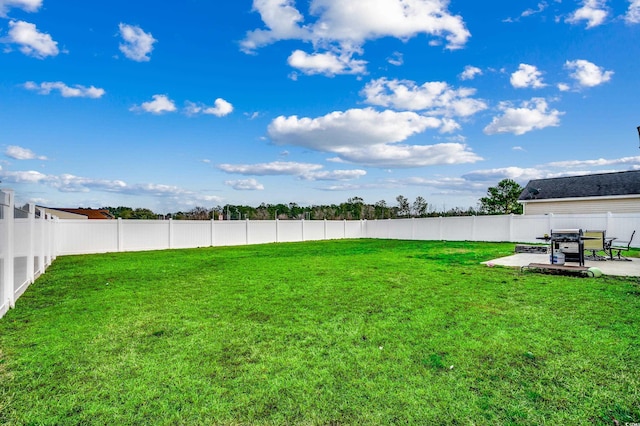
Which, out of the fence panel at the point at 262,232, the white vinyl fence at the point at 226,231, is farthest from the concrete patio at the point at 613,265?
the fence panel at the point at 262,232

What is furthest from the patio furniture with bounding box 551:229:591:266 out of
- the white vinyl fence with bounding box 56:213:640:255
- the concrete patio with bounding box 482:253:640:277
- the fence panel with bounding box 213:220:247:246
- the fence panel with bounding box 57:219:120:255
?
the fence panel with bounding box 57:219:120:255

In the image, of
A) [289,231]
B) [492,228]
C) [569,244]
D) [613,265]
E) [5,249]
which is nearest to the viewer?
[5,249]

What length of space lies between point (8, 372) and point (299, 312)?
304cm

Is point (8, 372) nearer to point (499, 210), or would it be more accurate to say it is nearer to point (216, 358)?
point (216, 358)

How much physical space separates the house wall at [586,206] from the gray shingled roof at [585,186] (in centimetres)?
41

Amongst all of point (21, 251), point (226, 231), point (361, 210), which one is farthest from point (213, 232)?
point (361, 210)

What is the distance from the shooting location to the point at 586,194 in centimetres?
1991

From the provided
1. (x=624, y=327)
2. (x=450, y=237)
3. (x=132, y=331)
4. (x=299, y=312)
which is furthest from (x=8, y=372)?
(x=450, y=237)

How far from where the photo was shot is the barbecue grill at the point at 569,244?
312 inches

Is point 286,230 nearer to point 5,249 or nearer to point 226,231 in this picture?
point 226,231

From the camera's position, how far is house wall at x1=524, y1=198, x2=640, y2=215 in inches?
736

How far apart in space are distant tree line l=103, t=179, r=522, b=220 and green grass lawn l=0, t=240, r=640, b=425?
51.5 ft

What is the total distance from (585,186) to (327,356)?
24.1 metres

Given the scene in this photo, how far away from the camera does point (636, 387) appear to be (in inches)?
99.5
